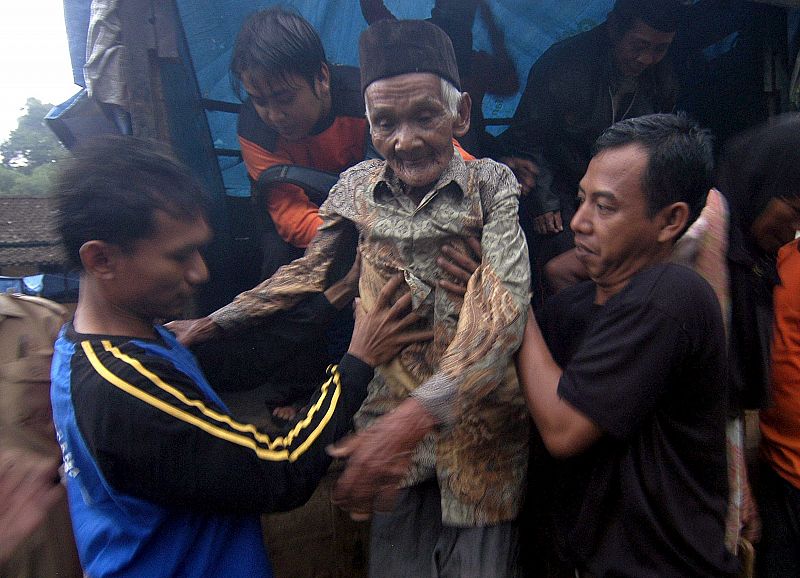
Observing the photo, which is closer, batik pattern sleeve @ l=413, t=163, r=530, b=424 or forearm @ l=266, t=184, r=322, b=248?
batik pattern sleeve @ l=413, t=163, r=530, b=424

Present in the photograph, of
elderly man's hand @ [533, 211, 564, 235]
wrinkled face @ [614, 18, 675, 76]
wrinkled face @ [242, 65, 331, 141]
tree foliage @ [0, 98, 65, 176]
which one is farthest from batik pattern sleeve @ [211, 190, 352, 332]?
tree foliage @ [0, 98, 65, 176]

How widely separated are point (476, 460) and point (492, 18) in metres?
2.64

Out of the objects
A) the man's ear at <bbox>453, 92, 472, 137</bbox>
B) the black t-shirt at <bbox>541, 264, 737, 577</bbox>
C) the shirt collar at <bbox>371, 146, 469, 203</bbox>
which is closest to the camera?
the black t-shirt at <bbox>541, 264, 737, 577</bbox>

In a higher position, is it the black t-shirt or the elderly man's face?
the elderly man's face

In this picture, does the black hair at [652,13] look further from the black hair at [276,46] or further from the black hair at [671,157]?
the black hair at [671,157]

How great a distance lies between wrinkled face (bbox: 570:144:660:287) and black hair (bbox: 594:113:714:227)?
0.02 meters

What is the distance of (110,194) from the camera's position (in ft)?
3.77

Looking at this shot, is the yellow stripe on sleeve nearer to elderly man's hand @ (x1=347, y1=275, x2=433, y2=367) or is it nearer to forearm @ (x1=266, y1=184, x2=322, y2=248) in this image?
elderly man's hand @ (x1=347, y1=275, x2=433, y2=367)

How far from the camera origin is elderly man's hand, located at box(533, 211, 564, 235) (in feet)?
8.89

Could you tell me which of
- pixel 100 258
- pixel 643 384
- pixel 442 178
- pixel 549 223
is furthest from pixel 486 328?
pixel 549 223

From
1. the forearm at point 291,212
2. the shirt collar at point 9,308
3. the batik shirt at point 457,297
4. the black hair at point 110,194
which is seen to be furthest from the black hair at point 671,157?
the shirt collar at point 9,308

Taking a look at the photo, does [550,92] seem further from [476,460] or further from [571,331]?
[476,460]

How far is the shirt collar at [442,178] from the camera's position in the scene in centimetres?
164

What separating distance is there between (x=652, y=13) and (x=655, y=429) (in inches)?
105
